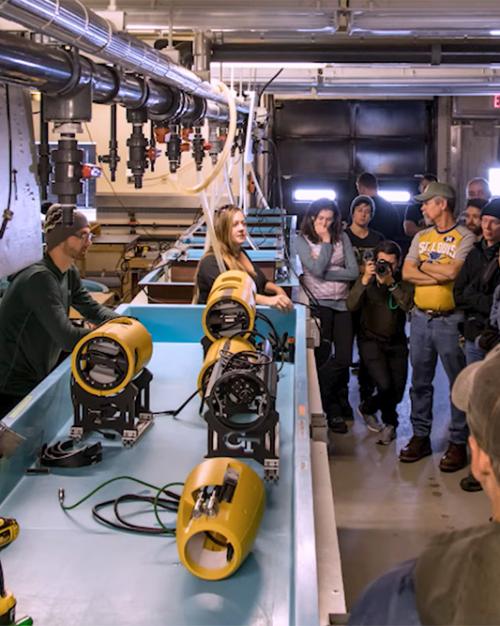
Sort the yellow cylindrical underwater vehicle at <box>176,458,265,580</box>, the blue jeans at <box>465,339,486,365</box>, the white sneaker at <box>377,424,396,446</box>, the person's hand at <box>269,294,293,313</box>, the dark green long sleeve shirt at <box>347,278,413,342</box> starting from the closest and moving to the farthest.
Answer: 1. the yellow cylindrical underwater vehicle at <box>176,458,265,580</box>
2. the person's hand at <box>269,294,293,313</box>
3. the blue jeans at <box>465,339,486,365</box>
4. the dark green long sleeve shirt at <box>347,278,413,342</box>
5. the white sneaker at <box>377,424,396,446</box>

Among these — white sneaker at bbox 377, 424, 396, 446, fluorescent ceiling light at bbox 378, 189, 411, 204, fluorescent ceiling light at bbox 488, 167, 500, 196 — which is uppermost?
fluorescent ceiling light at bbox 488, 167, 500, 196

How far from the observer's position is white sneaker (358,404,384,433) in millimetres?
5207

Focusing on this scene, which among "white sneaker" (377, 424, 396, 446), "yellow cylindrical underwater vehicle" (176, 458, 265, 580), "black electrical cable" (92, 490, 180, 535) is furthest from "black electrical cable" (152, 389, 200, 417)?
"white sneaker" (377, 424, 396, 446)

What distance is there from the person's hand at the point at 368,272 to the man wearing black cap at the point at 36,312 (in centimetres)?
197

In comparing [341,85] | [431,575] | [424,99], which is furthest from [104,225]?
[431,575]

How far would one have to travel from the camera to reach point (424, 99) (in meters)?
10.3

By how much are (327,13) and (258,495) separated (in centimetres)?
258

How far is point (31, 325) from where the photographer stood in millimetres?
3223

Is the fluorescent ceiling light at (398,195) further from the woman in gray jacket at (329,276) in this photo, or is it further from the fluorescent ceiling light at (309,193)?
the woman in gray jacket at (329,276)

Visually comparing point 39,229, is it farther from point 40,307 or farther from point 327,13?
point 327,13

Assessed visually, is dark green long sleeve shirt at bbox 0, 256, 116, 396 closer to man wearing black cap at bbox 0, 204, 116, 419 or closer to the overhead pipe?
man wearing black cap at bbox 0, 204, 116, 419

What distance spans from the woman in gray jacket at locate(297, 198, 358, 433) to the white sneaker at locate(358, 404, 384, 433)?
188mm

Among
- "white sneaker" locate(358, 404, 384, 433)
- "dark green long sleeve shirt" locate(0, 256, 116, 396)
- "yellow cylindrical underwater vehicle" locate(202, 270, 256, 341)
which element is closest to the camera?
"dark green long sleeve shirt" locate(0, 256, 116, 396)

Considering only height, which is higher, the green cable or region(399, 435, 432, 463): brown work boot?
the green cable
